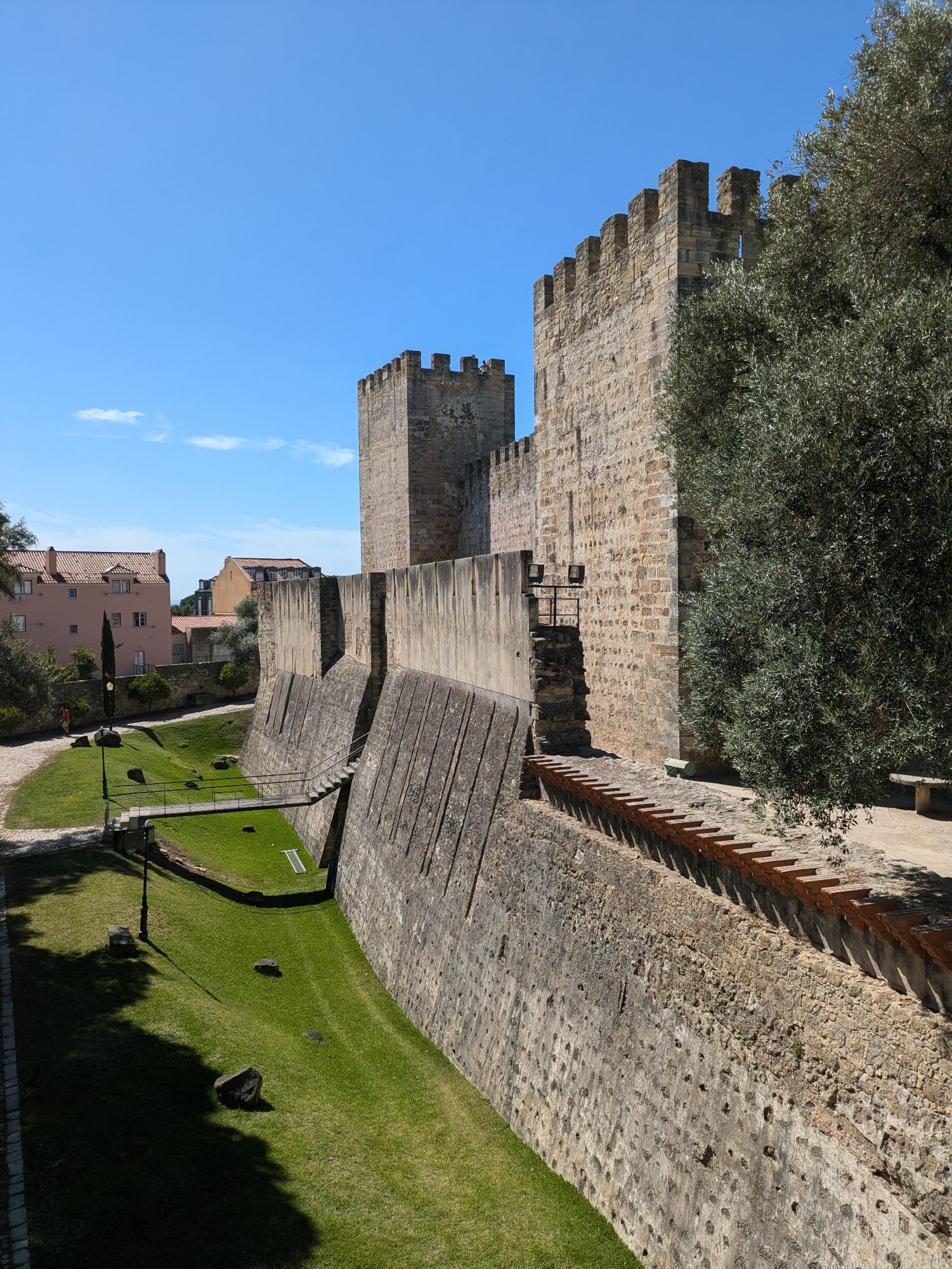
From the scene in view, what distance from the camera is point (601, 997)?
8844 millimetres

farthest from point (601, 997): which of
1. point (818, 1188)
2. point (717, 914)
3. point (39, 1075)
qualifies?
point (39, 1075)

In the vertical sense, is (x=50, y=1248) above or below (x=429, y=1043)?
above

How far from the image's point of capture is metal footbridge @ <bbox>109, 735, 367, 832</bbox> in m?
19.4

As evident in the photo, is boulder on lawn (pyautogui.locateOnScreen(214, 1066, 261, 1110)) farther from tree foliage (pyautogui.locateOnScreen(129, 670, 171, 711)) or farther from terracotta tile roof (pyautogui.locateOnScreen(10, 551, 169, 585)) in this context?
terracotta tile roof (pyautogui.locateOnScreen(10, 551, 169, 585))

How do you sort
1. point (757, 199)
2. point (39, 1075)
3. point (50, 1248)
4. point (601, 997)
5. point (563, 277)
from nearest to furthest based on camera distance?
point (50, 1248)
point (601, 997)
point (39, 1075)
point (757, 199)
point (563, 277)

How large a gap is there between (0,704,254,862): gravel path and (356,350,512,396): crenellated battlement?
55.5 ft

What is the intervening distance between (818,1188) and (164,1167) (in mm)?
6141

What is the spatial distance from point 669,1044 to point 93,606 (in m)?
50.1

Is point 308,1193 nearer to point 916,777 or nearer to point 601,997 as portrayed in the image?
point 601,997

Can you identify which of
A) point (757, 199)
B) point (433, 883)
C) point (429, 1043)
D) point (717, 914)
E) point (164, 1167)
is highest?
point (757, 199)

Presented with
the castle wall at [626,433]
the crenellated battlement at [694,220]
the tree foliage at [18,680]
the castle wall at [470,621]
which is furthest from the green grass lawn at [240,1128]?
the crenellated battlement at [694,220]

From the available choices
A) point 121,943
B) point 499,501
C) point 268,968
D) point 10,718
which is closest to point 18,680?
point 10,718

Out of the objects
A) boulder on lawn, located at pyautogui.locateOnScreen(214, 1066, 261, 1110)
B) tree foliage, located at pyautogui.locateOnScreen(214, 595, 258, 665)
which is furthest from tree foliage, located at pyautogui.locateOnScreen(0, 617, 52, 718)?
tree foliage, located at pyautogui.locateOnScreen(214, 595, 258, 665)

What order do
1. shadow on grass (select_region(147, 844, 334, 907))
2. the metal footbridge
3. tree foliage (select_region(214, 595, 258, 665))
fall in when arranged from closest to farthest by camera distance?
shadow on grass (select_region(147, 844, 334, 907)) → the metal footbridge → tree foliage (select_region(214, 595, 258, 665))
